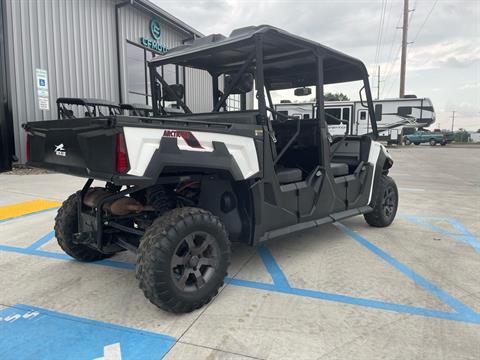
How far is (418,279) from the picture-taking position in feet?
11.4

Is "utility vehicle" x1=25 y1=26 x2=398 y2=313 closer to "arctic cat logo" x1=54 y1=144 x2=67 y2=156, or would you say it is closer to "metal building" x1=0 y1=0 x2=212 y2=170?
"arctic cat logo" x1=54 y1=144 x2=67 y2=156

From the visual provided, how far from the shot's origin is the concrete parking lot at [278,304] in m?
2.36

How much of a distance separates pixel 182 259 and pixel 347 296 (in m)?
1.38

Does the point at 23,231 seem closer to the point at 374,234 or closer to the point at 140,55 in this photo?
the point at 374,234

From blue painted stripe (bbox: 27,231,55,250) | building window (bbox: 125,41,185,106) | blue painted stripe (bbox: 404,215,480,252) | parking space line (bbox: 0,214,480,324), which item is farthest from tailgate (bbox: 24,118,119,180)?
building window (bbox: 125,41,185,106)

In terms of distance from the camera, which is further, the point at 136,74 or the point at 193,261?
the point at 136,74

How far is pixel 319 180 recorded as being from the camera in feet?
13.0

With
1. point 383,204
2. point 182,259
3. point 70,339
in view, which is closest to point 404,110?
point 383,204

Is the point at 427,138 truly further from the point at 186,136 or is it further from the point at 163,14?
the point at 186,136

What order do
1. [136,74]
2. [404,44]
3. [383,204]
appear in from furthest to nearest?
1. [404,44]
2. [136,74]
3. [383,204]

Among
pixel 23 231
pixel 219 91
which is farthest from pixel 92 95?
pixel 219 91

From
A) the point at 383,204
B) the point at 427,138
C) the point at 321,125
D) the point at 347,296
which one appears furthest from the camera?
the point at 427,138

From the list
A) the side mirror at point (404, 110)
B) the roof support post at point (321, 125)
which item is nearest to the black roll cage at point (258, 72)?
the roof support post at point (321, 125)

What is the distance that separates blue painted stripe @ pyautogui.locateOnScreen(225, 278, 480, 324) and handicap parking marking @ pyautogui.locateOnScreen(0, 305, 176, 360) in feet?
3.45
